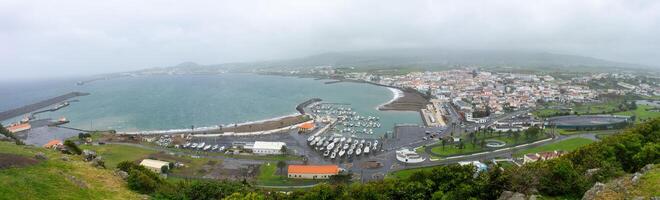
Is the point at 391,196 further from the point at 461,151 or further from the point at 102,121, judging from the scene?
the point at 102,121

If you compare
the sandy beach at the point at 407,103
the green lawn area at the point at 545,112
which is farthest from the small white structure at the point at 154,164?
the green lawn area at the point at 545,112

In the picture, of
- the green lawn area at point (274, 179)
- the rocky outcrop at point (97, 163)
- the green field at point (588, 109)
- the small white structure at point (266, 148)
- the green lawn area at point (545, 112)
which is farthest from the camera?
the green field at point (588, 109)

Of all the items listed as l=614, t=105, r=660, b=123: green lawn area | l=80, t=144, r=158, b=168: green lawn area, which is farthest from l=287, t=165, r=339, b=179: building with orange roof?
l=614, t=105, r=660, b=123: green lawn area

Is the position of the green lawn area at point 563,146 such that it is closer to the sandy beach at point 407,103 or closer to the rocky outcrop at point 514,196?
the rocky outcrop at point 514,196

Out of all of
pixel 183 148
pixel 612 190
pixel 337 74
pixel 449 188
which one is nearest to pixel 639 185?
pixel 612 190

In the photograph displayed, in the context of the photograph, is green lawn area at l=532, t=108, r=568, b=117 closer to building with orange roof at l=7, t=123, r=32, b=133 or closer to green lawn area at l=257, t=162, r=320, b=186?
green lawn area at l=257, t=162, r=320, b=186

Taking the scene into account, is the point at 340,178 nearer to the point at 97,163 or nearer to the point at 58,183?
the point at 97,163

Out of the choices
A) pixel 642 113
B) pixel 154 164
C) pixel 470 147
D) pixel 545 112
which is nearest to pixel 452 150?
pixel 470 147
